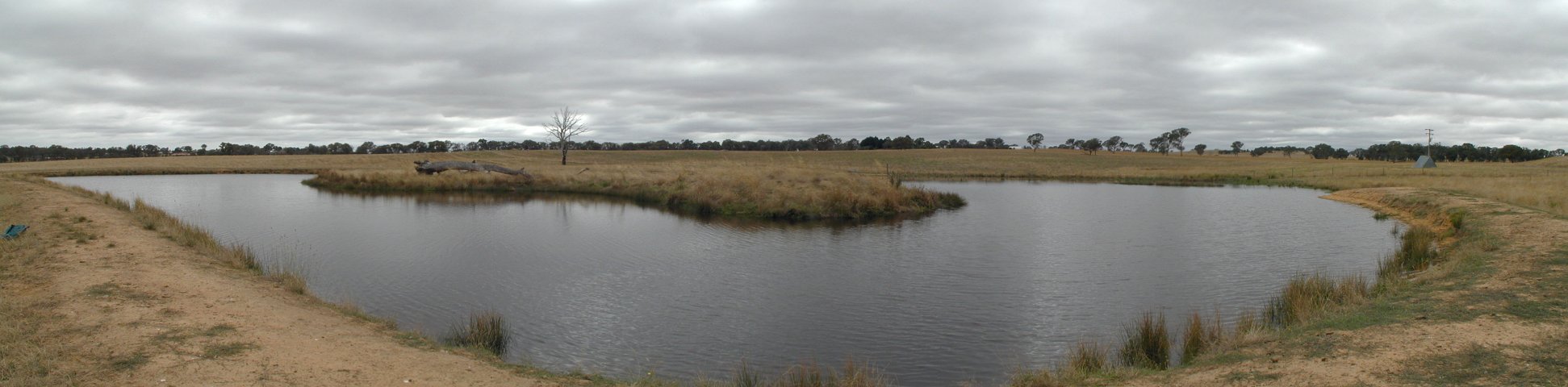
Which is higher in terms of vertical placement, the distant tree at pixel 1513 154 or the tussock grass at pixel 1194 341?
the distant tree at pixel 1513 154

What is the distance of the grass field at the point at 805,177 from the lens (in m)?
24.2

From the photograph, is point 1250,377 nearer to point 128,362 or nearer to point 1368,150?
point 128,362

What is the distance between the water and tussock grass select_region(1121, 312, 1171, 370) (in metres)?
0.77

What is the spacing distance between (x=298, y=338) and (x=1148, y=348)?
25.9 feet

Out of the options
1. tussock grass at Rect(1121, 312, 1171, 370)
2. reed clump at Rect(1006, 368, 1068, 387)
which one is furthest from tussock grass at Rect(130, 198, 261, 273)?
tussock grass at Rect(1121, 312, 1171, 370)

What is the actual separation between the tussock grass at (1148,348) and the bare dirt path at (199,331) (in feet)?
17.7

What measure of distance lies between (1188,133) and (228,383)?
436 feet

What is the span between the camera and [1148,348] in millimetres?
7832

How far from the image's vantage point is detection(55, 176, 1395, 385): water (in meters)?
8.77

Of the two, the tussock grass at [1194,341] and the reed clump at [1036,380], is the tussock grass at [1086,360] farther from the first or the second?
the tussock grass at [1194,341]

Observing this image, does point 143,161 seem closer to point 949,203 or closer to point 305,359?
point 949,203

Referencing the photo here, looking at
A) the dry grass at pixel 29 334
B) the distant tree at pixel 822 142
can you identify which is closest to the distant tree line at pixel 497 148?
the distant tree at pixel 822 142

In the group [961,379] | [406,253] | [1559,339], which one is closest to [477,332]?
[961,379]

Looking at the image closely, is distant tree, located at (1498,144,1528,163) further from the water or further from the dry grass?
the dry grass
